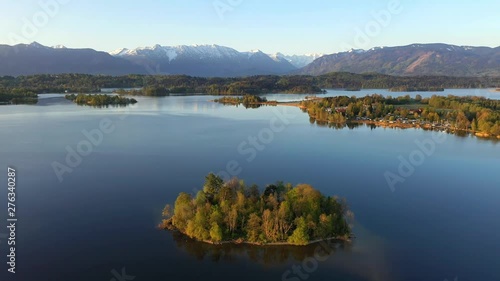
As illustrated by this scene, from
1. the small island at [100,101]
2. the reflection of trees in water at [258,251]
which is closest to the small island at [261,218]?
the reflection of trees in water at [258,251]

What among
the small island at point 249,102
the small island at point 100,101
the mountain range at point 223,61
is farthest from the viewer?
the mountain range at point 223,61

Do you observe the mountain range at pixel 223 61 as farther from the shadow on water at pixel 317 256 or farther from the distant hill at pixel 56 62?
the shadow on water at pixel 317 256

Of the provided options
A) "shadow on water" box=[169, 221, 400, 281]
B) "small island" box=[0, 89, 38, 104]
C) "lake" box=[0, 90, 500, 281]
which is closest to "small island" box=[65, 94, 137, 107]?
"small island" box=[0, 89, 38, 104]

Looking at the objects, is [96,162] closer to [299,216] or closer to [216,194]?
[216,194]

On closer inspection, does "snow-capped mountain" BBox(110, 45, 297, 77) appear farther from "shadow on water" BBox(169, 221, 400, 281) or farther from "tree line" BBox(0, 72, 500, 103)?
"shadow on water" BBox(169, 221, 400, 281)

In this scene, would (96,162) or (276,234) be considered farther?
(96,162)

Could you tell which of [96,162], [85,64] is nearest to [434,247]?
[96,162]
